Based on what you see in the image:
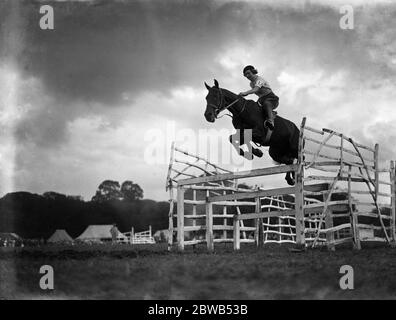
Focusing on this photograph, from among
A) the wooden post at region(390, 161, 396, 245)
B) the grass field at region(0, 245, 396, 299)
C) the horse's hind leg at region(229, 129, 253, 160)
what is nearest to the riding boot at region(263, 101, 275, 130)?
the horse's hind leg at region(229, 129, 253, 160)

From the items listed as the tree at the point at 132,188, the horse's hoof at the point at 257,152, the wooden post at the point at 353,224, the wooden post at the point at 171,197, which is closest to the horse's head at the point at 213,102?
the horse's hoof at the point at 257,152

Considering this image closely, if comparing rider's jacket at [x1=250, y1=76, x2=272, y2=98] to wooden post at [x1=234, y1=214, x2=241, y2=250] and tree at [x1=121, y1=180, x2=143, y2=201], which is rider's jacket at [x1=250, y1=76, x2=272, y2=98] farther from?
tree at [x1=121, y1=180, x2=143, y2=201]

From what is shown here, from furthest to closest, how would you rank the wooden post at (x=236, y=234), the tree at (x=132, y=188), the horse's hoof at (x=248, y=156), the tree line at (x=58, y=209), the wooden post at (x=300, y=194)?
the tree at (x=132, y=188), the wooden post at (x=236, y=234), the horse's hoof at (x=248, y=156), the wooden post at (x=300, y=194), the tree line at (x=58, y=209)

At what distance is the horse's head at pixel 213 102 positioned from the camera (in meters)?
8.27

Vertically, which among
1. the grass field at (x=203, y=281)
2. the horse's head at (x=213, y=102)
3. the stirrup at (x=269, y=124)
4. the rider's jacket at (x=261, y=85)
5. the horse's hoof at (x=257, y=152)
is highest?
the rider's jacket at (x=261, y=85)

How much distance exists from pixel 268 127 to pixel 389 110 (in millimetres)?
2022

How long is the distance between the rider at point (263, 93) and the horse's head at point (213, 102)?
0.45m

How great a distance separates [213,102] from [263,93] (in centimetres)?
100

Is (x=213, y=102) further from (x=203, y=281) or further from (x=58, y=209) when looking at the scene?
(x=58, y=209)

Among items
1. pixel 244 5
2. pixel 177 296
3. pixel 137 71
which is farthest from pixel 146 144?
pixel 177 296

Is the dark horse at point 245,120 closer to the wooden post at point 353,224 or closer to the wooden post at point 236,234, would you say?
the wooden post at point 353,224

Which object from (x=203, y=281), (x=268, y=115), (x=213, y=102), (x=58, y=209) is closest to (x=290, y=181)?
(x=268, y=115)

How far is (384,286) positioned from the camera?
5219 mm
